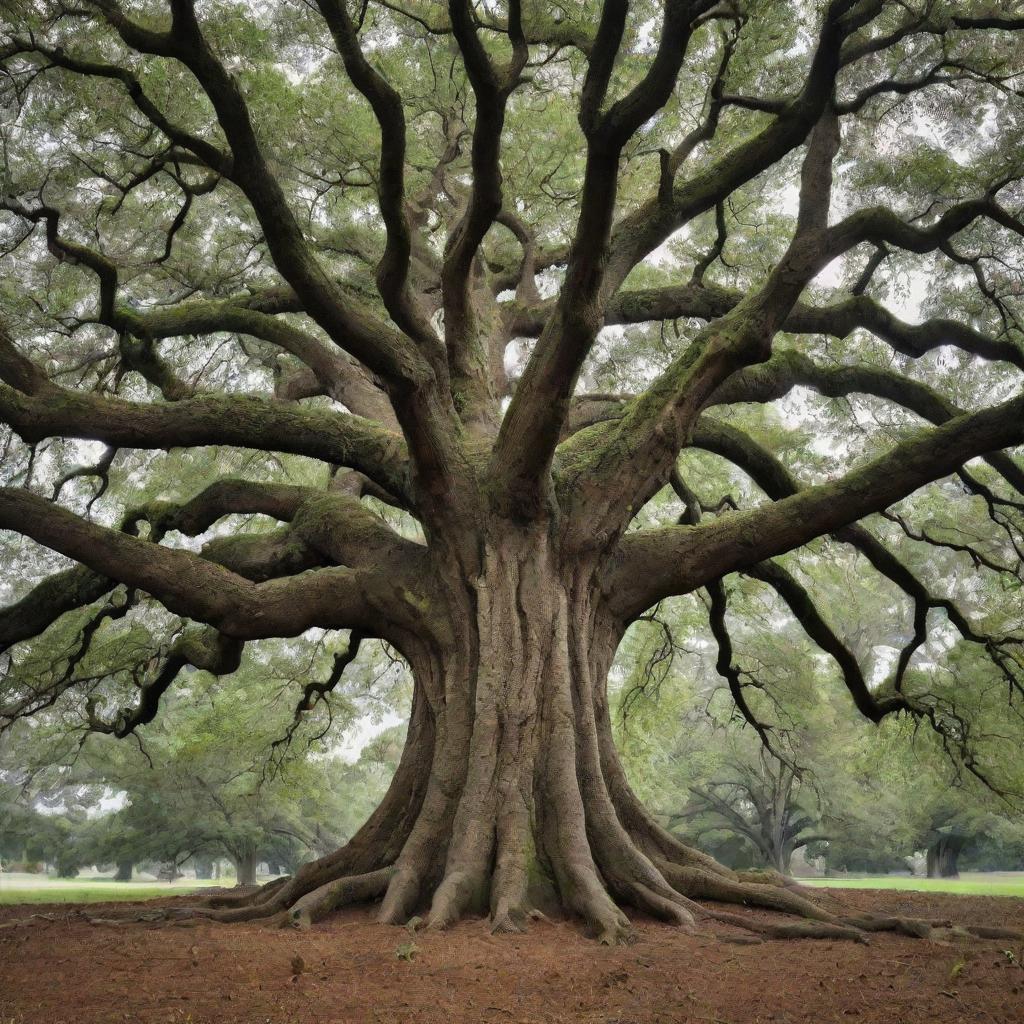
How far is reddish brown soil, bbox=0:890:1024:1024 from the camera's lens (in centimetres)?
296

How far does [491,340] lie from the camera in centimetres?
944

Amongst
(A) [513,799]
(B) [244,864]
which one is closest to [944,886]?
(A) [513,799]

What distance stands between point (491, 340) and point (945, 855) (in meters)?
27.7

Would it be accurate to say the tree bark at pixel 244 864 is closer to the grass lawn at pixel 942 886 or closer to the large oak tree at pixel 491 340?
the grass lawn at pixel 942 886

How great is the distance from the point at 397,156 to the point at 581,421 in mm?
Answer: 4576

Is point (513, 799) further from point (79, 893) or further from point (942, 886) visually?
point (942, 886)

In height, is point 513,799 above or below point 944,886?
above

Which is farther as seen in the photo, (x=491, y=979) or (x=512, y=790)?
(x=512, y=790)

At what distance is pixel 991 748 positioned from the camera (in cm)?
914

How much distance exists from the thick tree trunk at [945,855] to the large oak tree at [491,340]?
22.2 meters

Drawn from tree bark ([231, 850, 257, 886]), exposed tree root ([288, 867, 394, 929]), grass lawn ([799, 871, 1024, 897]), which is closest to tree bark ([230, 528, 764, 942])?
exposed tree root ([288, 867, 394, 929])

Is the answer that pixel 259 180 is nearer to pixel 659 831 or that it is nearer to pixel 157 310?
pixel 157 310

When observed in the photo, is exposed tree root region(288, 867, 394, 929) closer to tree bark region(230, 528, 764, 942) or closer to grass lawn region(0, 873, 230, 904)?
tree bark region(230, 528, 764, 942)

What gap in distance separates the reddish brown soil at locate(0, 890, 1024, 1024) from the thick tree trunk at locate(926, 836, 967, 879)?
27.3m
